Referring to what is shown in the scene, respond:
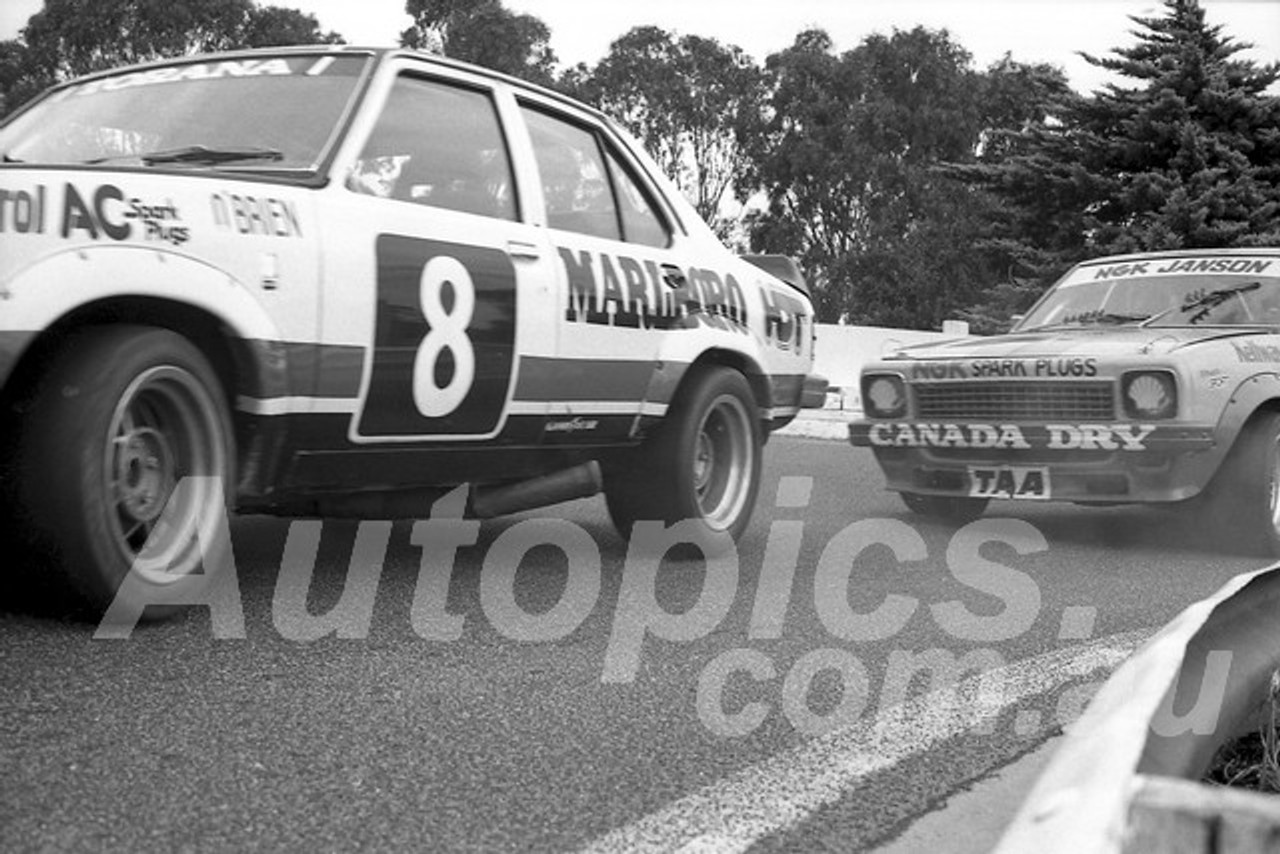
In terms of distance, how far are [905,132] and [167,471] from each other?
46.1 meters

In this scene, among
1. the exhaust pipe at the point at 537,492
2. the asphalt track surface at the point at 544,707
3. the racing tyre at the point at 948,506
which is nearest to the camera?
the asphalt track surface at the point at 544,707

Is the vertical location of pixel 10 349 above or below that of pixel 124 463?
above

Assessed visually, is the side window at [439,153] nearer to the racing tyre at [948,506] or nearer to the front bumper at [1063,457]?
the front bumper at [1063,457]

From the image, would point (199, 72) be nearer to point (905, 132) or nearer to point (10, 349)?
point (10, 349)

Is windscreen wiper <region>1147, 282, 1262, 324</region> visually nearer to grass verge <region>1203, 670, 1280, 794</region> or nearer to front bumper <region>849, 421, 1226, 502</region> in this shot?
front bumper <region>849, 421, 1226, 502</region>

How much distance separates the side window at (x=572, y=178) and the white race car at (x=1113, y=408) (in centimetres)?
219

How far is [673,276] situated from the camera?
16.7 ft

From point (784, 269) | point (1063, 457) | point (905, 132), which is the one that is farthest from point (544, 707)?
point (905, 132)

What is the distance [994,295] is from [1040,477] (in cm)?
2618

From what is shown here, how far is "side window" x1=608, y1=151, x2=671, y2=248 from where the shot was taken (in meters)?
5.09

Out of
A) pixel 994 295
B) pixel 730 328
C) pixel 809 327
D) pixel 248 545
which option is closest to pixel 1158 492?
pixel 809 327

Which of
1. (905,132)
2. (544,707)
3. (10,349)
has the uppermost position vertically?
(905,132)

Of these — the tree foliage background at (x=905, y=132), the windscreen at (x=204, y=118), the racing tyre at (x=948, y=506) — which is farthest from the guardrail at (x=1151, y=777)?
the tree foliage background at (x=905, y=132)

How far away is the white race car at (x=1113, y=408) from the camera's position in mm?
5949
